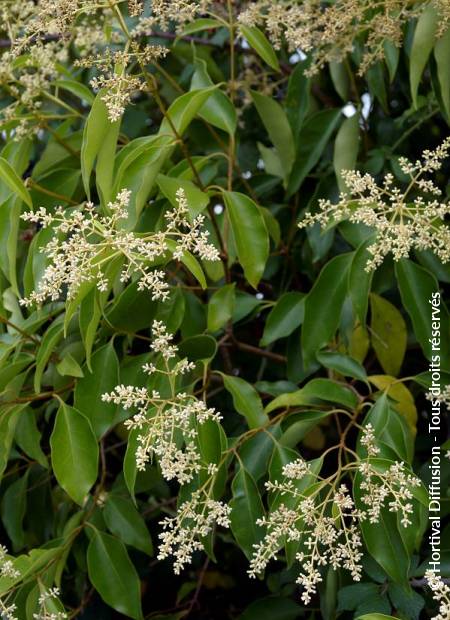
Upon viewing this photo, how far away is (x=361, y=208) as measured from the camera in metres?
1.20

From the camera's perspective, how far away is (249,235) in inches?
52.0

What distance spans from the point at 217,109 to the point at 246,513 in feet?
2.10

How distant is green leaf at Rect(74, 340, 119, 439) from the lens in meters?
1.30

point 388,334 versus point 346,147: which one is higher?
point 346,147

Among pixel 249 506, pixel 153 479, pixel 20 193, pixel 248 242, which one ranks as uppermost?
pixel 20 193

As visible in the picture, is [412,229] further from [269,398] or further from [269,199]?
[269,199]

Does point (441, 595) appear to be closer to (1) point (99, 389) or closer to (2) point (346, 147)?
(1) point (99, 389)

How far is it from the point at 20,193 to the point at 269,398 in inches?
21.2

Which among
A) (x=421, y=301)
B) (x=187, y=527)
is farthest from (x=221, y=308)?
(x=187, y=527)

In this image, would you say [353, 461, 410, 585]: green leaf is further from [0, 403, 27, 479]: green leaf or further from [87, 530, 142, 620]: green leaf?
[0, 403, 27, 479]: green leaf

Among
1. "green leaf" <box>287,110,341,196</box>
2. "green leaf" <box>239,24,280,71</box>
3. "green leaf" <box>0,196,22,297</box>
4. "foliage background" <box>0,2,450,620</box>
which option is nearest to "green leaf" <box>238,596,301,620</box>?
"foliage background" <box>0,2,450,620</box>

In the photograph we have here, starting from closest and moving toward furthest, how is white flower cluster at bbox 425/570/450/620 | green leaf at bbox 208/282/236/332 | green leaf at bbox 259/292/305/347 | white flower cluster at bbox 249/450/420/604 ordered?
white flower cluster at bbox 425/570/450/620 < white flower cluster at bbox 249/450/420/604 < green leaf at bbox 208/282/236/332 < green leaf at bbox 259/292/305/347

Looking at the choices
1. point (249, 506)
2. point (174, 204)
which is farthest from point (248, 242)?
point (249, 506)

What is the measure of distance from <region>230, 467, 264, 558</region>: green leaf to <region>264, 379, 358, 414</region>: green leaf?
0.41 ft
